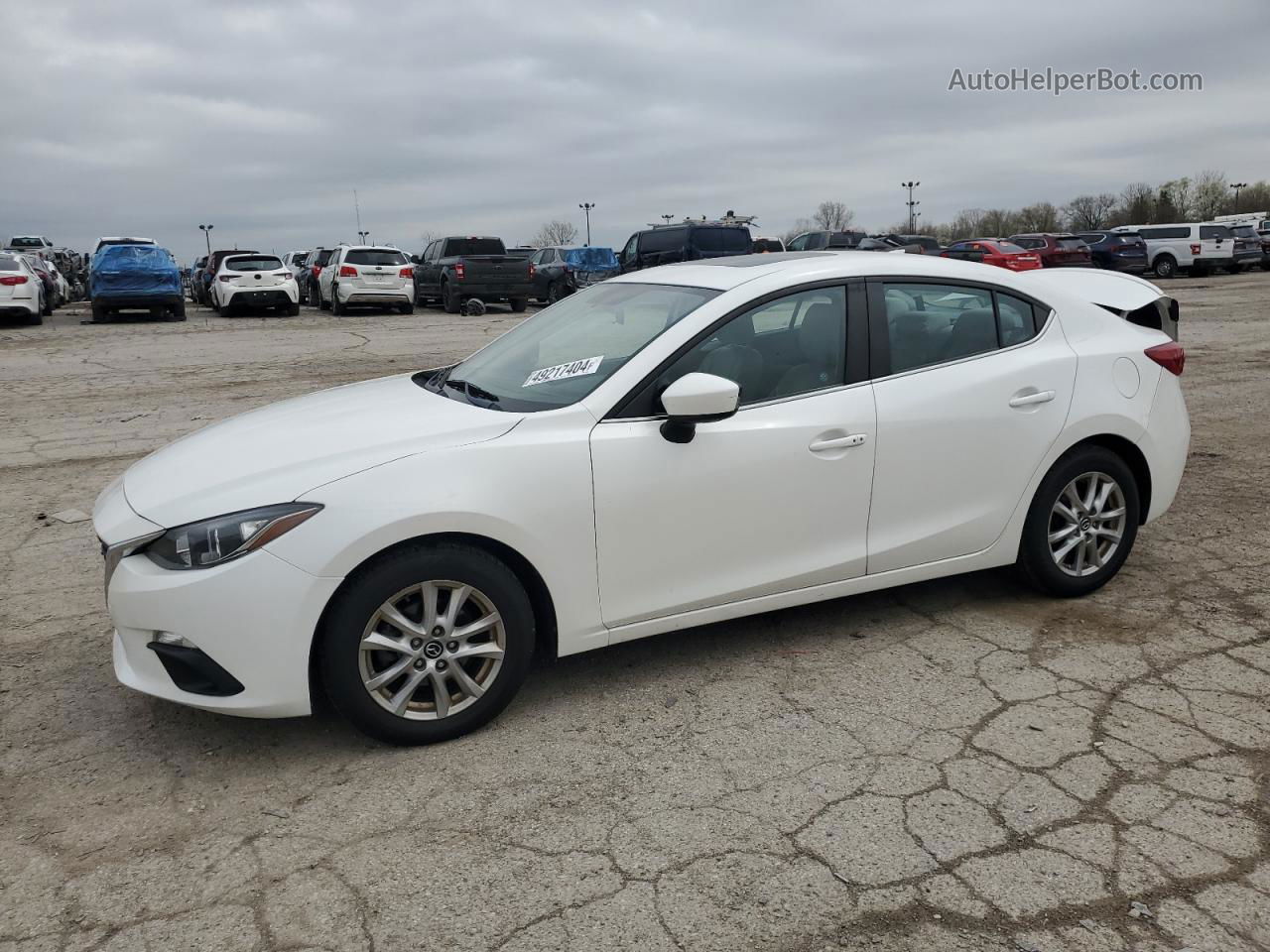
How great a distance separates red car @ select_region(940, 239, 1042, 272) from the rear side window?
8416 mm

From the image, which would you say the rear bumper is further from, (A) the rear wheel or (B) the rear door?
(A) the rear wheel

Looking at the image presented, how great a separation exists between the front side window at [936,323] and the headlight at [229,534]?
2.37m

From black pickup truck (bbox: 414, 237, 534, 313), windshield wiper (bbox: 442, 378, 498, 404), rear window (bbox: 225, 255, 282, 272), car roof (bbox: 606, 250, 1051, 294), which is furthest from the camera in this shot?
rear window (bbox: 225, 255, 282, 272)

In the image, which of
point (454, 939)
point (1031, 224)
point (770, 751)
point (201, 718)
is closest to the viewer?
point (454, 939)

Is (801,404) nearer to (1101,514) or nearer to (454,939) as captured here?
(1101,514)

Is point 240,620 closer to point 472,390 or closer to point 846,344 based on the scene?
point 472,390

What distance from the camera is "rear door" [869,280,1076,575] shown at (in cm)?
407

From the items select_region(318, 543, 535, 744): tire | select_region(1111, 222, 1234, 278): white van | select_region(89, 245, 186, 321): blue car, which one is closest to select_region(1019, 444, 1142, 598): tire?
select_region(318, 543, 535, 744): tire

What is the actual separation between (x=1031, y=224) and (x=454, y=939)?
10018cm

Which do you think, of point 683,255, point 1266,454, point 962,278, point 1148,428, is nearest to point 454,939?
point 962,278

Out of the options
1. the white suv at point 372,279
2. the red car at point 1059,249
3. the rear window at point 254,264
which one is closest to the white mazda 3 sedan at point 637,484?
the white suv at point 372,279

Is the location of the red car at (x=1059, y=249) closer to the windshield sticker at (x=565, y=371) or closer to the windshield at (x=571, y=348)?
the windshield at (x=571, y=348)

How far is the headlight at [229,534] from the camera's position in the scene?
10.3 ft

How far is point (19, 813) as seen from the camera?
3088 mm
